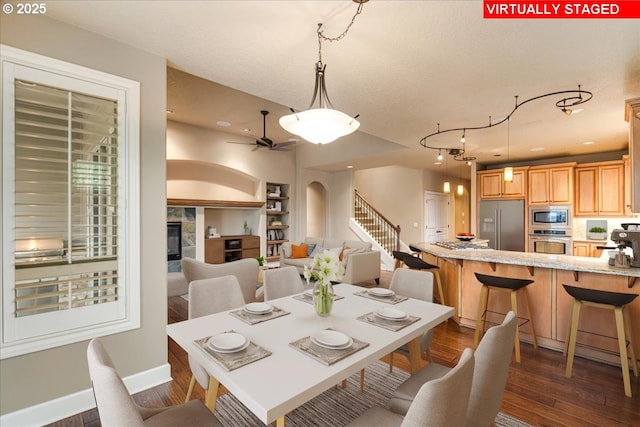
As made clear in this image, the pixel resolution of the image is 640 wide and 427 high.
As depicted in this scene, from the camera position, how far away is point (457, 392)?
94 cm

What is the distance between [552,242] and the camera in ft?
19.1

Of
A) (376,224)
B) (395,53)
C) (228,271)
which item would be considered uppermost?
(395,53)

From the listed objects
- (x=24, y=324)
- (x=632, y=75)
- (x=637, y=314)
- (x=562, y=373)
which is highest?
(x=632, y=75)

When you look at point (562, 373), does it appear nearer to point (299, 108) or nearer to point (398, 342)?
point (398, 342)

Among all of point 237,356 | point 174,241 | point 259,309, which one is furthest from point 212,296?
point 174,241

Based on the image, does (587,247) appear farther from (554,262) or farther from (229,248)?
(229,248)

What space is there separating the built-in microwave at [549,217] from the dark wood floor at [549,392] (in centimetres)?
352

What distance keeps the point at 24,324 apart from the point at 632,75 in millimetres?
5225

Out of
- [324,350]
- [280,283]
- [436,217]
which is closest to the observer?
[324,350]

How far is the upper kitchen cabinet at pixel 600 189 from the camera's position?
533 centimetres

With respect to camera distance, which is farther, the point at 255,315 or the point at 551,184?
the point at 551,184

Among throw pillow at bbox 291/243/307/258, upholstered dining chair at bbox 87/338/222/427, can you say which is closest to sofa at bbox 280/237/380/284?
throw pillow at bbox 291/243/307/258

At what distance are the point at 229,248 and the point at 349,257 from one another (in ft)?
10.3

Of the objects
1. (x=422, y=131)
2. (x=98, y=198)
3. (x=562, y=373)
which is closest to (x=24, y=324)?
(x=98, y=198)
